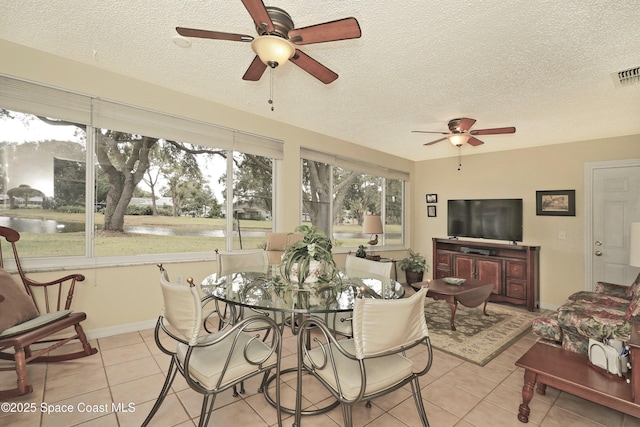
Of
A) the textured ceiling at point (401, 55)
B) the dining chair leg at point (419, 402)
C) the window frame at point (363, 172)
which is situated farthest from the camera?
the window frame at point (363, 172)

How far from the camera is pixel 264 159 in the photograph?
4055 mm

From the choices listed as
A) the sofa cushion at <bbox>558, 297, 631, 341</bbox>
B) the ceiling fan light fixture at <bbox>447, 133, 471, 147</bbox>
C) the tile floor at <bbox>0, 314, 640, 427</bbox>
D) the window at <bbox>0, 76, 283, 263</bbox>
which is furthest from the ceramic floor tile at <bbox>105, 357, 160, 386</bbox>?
the ceiling fan light fixture at <bbox>447, 133, 471, 147</bbox>

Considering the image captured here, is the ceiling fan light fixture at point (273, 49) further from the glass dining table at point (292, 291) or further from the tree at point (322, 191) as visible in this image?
the tree at point (322, 191)

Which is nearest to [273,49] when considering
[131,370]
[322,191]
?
[131,370]

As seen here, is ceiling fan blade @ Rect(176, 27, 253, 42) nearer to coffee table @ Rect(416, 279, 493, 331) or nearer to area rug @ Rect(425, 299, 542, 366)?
coffee table @ Rect(416, 279, 493, 331)

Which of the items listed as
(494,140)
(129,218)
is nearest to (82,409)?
(129,218)

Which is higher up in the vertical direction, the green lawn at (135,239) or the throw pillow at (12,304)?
the green lawn at (135,239)

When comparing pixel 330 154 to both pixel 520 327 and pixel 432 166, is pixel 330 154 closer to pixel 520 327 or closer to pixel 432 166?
pixel 432 166

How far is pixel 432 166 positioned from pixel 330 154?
2.55 m

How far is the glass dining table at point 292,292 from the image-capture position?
5.17 ft

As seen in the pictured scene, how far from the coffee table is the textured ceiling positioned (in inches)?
82.3

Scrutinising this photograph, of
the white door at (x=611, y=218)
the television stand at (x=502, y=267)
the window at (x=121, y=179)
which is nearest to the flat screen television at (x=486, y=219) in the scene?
the television stand at (x=502, y=267)

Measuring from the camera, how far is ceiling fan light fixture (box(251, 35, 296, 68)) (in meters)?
1.65

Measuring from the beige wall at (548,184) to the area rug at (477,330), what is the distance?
33.1 inches
